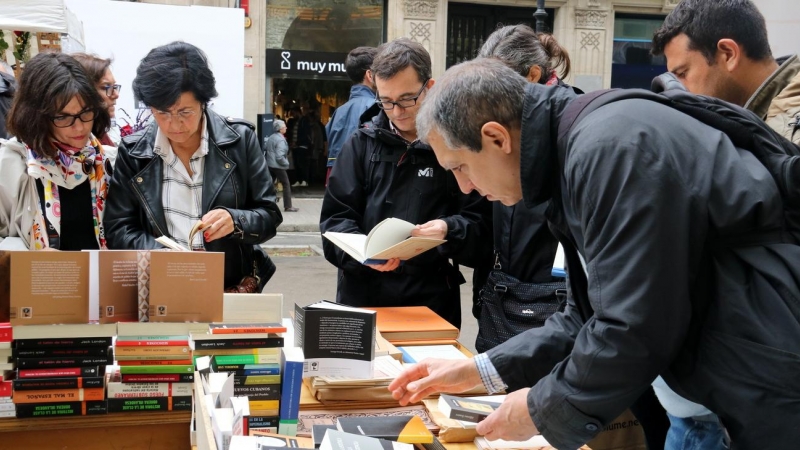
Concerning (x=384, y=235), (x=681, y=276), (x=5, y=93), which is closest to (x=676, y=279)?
(x=681, y=276)

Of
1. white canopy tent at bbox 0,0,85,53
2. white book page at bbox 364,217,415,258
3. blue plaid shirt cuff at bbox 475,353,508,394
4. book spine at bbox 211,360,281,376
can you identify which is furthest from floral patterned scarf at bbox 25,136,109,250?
white canopy tent at bbox 0,0,85,53

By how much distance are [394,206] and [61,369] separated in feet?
4.76

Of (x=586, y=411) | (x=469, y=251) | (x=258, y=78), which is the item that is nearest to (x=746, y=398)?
(x=586, y=411)

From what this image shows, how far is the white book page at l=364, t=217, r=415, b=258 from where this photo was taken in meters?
2.64

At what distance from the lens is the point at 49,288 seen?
2053mm

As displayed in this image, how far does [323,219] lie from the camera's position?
3248 millimetres

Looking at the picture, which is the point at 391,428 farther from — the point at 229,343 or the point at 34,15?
the point at 34,15

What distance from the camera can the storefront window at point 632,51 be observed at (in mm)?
16344

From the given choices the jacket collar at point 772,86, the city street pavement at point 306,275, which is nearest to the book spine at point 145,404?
the jacket collar at point 772,86

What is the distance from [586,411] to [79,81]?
2247 millimetres

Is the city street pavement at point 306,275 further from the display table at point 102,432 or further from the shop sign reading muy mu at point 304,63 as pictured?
the display table at point 102,432

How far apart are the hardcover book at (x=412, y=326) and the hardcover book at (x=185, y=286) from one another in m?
0.74

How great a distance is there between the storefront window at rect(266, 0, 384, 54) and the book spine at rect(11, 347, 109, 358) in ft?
42.6

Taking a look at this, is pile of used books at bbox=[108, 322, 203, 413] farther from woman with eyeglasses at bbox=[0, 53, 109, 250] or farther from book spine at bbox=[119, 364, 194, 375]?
woman with eyeglasses at bbox=[0, 53, 109, 250]
